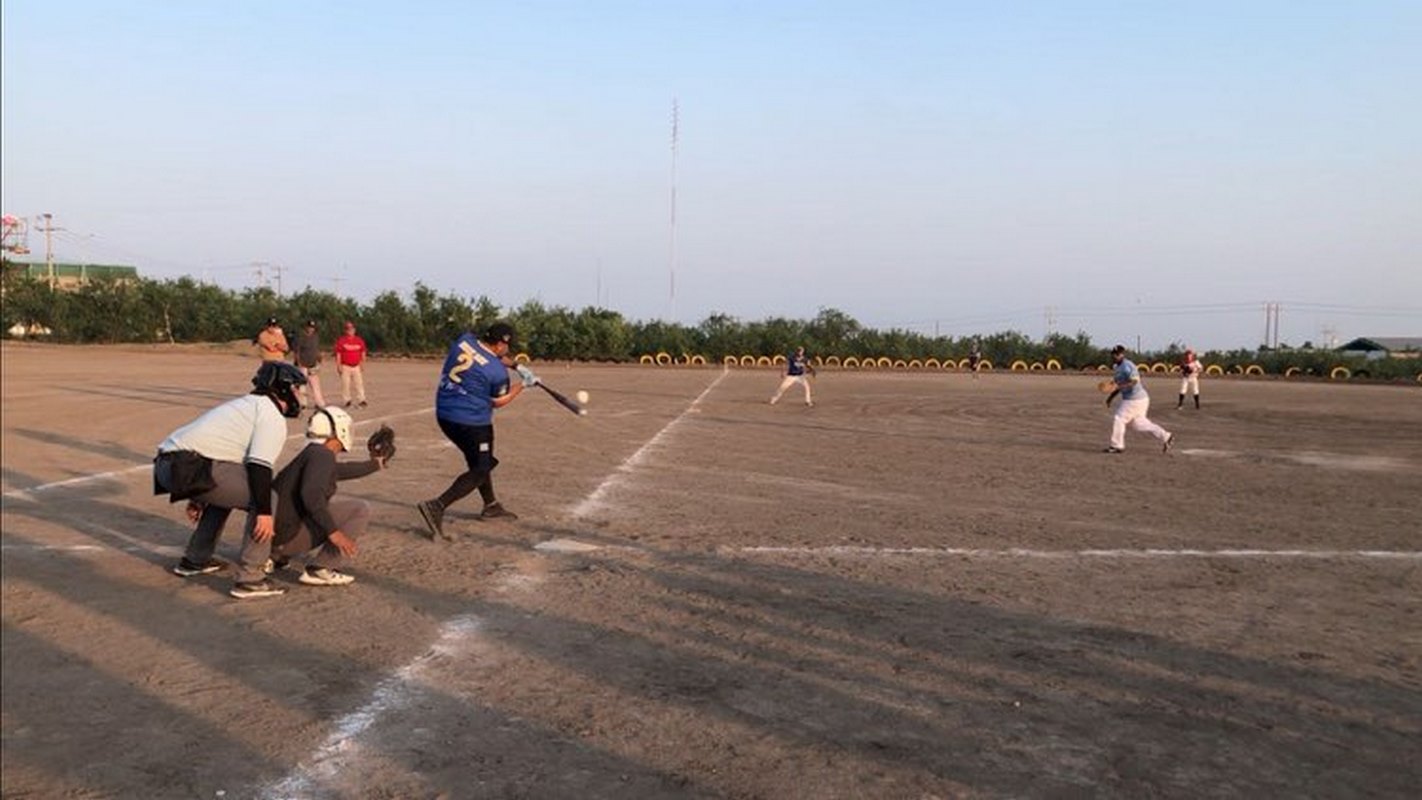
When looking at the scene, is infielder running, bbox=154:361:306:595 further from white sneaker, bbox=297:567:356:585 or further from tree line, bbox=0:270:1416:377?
tree line, bbox=0:270:1416:377

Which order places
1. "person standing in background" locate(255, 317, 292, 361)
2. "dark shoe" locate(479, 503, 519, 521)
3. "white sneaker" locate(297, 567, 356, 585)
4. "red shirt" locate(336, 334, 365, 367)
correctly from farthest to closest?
"red shirt" locate(336, 334, 365, 367), "person standing in background" locate(255, 317, 292, 361), "dark shoe" locate(479, 503, 519, 521), "white sneaker" locate(297, 567, 356, 585)

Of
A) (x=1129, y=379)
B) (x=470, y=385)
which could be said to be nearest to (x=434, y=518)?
(x=470, y=385)

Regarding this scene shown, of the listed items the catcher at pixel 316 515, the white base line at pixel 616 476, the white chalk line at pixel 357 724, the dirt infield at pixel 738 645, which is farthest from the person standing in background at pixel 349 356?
the white chalk line at pixel 357 724

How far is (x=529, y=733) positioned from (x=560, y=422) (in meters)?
15.0

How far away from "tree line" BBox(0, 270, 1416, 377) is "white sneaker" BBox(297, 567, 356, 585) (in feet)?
141

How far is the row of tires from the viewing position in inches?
2223

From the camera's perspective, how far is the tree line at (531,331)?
157 ft

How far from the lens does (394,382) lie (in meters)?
31.1

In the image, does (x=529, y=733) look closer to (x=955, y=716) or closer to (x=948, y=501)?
(x=955, y=716)

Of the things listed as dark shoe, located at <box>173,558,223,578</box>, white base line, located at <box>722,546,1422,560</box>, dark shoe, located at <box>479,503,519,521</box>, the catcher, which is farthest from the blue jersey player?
white base line, located at <box>722,546,1422,560</box>

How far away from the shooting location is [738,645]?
16.8 feet

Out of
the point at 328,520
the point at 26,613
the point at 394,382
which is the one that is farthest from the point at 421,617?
the point at 394,382

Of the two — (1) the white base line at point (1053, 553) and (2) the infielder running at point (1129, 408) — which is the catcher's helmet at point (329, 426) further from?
(2) the infielder running at point (1129, 408)

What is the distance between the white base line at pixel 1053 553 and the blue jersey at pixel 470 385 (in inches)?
94.4
